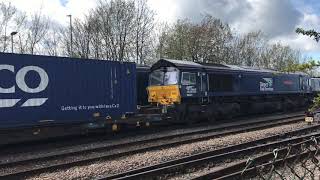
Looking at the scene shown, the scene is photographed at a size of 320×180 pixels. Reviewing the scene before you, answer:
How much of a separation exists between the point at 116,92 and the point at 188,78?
5.97 meters

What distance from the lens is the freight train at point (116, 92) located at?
1591 centimetres

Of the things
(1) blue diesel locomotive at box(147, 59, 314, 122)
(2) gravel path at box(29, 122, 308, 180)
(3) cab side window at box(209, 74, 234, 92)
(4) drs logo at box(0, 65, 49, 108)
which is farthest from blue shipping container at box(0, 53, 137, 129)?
(3) cab side window at box(209, 74, 234, 92)

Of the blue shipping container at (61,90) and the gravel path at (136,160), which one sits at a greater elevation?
the blue shipping container at (61,90)

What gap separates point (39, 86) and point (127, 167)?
19.9ft

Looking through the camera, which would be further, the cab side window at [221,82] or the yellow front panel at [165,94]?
the cab side window at [221,82]

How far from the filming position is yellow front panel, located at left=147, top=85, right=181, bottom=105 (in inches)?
948

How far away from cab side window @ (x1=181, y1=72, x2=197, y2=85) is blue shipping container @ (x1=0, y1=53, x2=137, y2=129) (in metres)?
4.46

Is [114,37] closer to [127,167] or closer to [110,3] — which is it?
[110,3]

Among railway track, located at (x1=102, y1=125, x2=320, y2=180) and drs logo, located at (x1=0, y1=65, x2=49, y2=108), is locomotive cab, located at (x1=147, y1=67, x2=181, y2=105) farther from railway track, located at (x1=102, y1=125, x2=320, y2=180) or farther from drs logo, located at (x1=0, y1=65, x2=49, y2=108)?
railway track, located at (x1=102, y1=125, x2=320, y2=180)

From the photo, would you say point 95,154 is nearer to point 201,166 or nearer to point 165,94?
point 201,166

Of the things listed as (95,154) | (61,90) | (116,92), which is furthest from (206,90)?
(95,154)

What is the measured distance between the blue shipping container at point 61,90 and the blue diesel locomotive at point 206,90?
3963 millimetres

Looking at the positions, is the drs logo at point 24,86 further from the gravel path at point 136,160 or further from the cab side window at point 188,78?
the cab side window at point 188,78

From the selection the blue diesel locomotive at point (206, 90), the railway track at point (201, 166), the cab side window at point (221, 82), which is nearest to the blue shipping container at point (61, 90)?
the blue diesel locomotive at point (206, 90)
